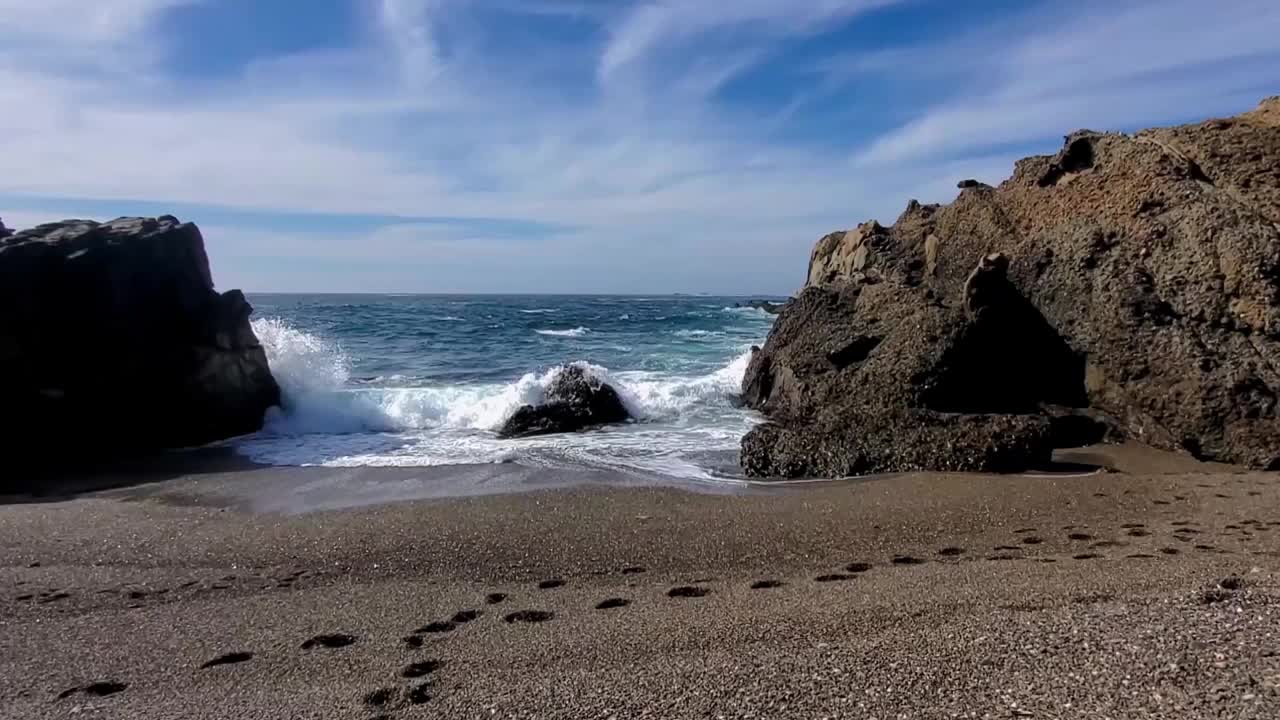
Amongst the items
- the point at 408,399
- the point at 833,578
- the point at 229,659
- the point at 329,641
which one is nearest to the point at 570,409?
the point at 408,399

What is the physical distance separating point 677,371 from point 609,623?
53.9 feet

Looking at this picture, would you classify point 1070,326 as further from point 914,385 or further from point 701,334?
point 701,334

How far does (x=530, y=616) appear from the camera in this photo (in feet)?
16.8

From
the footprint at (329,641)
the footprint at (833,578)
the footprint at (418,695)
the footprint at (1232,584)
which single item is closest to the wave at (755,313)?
the footprint at (833,578)

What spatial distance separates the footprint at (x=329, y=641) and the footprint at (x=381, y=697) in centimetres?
81

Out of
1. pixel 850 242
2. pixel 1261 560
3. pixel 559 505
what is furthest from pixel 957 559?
pixel 850 242

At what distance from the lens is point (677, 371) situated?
21.2 metres

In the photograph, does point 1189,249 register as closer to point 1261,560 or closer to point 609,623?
point 1261,560

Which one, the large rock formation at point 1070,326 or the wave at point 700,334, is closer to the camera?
the large rock formation at point 1070,326

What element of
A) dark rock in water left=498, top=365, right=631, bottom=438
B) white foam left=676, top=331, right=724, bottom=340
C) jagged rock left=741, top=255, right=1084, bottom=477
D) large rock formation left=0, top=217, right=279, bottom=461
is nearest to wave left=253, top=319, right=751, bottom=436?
dark rock in water left=498, top=365, right=631, bottom=438

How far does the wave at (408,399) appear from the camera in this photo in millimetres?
14734

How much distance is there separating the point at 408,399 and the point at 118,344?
506 centimetres

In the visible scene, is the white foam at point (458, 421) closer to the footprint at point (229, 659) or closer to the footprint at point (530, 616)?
the footprint at point (530, 616)

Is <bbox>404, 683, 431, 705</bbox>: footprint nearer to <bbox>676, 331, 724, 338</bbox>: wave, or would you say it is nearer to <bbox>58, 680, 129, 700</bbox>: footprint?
<bbox>58, 680, 129, 700</bbox>: footprint
